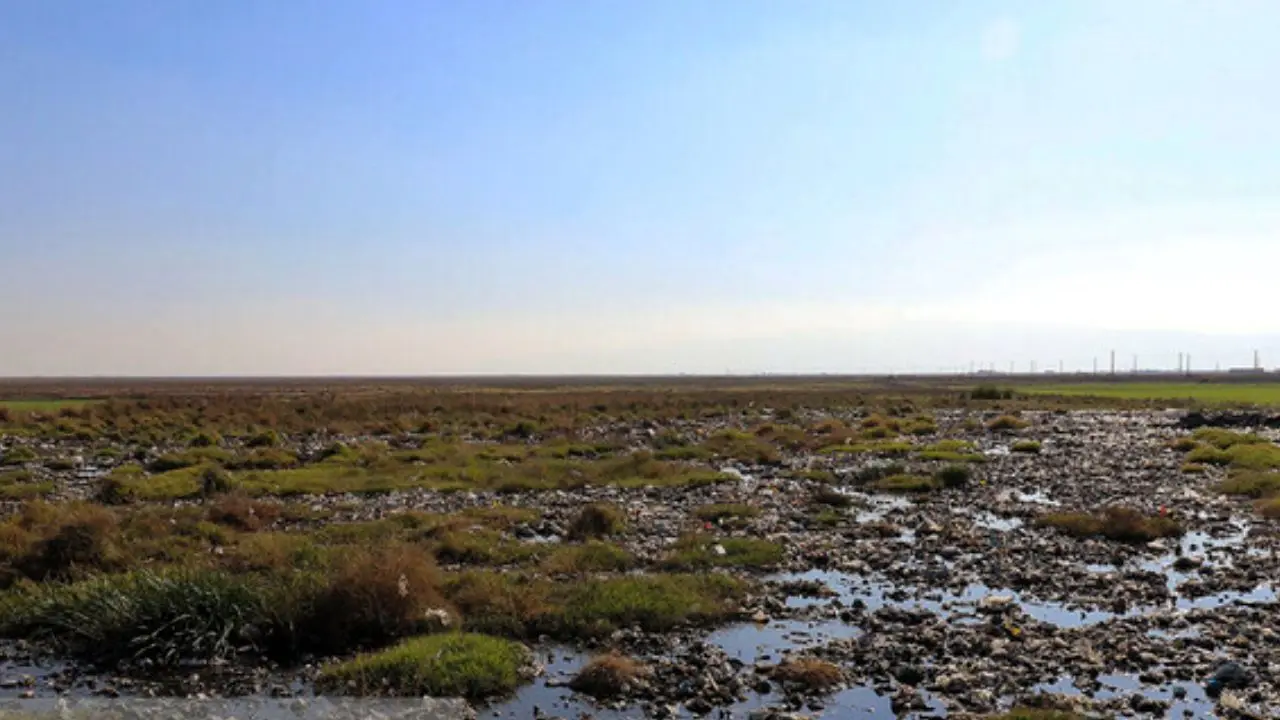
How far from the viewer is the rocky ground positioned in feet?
35.8

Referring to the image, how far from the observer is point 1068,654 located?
39.7 ft

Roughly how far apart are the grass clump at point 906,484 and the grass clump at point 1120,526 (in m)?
7.51

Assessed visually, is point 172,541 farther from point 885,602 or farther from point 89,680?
point 885,602

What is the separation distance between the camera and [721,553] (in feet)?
61.7

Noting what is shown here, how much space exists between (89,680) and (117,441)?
42752 mm

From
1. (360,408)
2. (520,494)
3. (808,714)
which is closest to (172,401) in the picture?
(360,408)

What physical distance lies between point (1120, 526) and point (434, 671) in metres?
15.8

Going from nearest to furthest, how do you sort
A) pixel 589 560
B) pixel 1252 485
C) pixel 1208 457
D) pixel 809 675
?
1. pixel 809 675
2. pixel 589 560
3. pixel 1252 485
4. pixel 1208 457

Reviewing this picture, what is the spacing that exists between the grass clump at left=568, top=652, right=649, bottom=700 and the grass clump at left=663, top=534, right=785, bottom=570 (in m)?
6.29

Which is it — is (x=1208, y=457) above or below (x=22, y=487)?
above

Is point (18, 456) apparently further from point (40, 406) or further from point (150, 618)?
point (40, 406)

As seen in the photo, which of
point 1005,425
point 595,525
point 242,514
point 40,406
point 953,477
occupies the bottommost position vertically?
point 40,406

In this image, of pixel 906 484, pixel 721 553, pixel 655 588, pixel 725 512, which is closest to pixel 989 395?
pixel 906 484

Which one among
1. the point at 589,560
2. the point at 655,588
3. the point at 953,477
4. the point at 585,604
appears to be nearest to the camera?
the point at 585,604
